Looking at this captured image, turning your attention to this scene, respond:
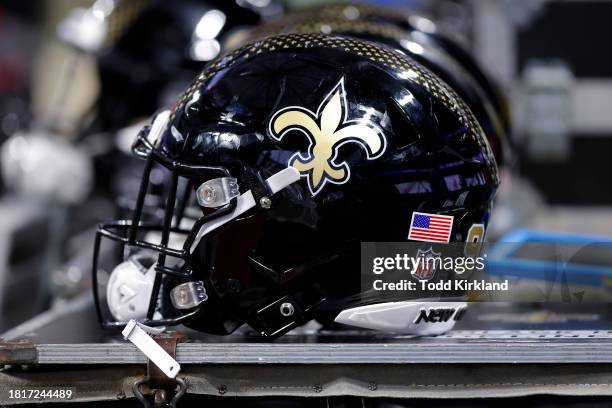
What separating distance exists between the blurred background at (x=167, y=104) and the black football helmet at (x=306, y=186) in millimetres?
899

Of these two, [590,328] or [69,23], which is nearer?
[590,328]

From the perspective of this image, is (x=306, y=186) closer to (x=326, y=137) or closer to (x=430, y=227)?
(x=326, y=137)

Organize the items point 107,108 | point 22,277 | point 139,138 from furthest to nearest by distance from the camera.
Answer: point 22,277, point 107,108, point 139,138

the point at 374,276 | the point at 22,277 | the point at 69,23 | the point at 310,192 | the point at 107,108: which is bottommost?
the point at 22,277

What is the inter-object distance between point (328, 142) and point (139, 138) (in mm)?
283

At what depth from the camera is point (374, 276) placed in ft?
3.80

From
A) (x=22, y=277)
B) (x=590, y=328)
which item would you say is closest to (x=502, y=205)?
(x=22, y=277)

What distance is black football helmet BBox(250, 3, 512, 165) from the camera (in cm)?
146

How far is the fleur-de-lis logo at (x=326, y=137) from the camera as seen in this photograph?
1.14 meters

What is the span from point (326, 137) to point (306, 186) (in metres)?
0.06

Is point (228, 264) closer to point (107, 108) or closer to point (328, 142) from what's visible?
point (328, 142)

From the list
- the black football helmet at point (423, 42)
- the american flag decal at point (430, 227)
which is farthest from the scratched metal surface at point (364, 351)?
the black football helmet at point (423, 42)

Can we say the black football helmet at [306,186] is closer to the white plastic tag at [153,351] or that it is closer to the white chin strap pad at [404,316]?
the white chin strap pad at [404,316]

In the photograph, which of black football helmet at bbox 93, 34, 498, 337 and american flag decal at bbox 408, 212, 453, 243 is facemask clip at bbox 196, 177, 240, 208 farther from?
american flag decal at bbox 408, 212, 453, 243
